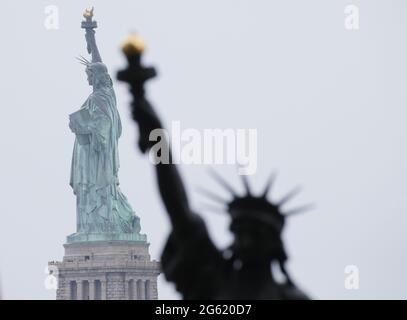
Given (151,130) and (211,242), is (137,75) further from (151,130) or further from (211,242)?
(211,242)

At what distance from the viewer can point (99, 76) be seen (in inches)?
6142

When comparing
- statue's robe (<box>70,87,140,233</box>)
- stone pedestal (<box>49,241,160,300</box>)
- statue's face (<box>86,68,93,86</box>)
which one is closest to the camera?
statue's robe (<box>70,87,140,233</box>)

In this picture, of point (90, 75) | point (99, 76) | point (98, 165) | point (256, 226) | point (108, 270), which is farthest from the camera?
point (108, 270)

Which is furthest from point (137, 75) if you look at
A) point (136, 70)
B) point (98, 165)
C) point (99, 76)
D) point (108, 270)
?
point (108, 270)

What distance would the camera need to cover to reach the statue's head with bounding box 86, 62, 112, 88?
6132 inches

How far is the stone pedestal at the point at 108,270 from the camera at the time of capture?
6378 inches

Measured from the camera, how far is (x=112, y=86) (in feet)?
514

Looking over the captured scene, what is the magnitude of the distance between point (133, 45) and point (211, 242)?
3.58 ft

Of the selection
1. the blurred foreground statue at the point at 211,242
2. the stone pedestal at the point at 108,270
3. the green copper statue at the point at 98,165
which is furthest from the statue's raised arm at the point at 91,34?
the blurred foreground statue at the point at 211,242

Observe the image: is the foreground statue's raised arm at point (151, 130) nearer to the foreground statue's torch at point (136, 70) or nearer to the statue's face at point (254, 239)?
the foreground statue's torch at point (136, 70)

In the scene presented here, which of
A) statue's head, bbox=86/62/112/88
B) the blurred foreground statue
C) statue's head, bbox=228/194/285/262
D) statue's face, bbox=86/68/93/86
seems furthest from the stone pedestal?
statue's head, bbox=228/194/285/262

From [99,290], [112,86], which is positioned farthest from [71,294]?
[112,86]

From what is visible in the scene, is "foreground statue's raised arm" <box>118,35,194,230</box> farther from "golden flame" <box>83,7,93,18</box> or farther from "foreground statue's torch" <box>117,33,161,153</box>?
"golden flame" <box>83,7,93,18</box>
